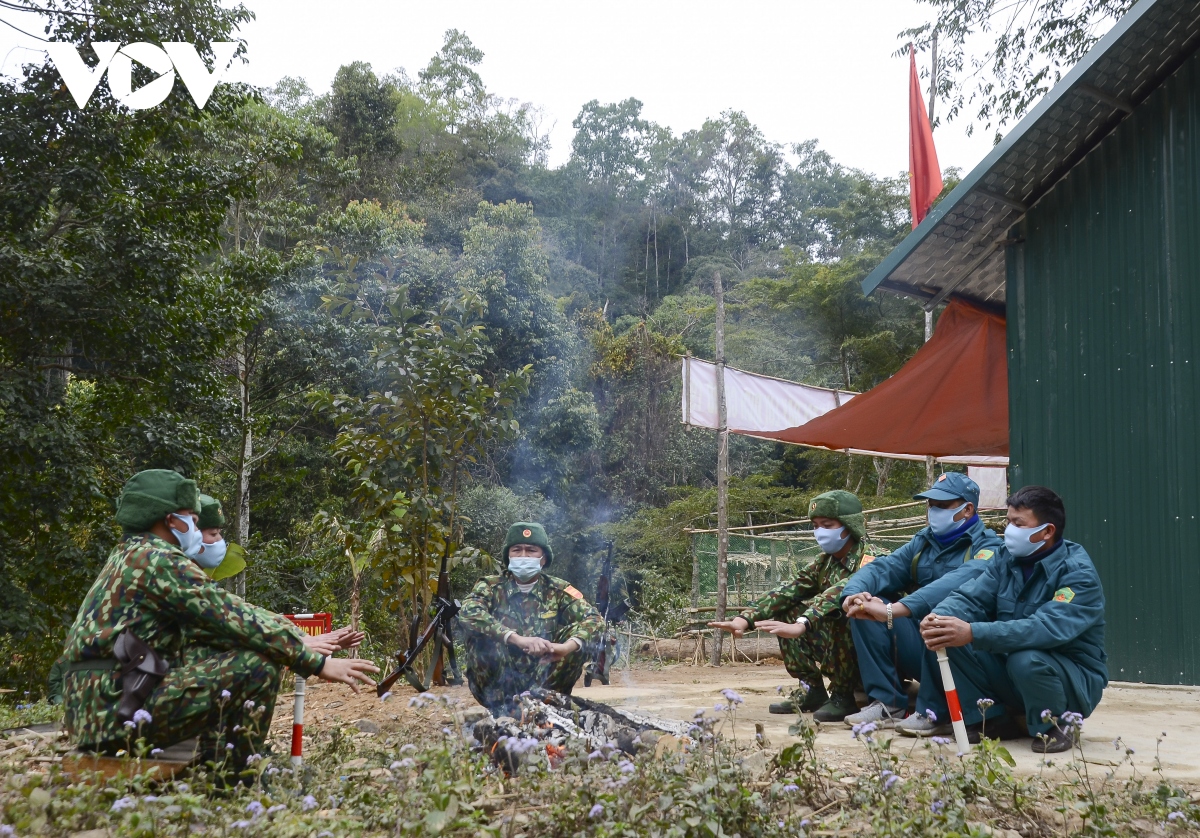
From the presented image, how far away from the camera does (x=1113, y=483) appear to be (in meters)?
6.96

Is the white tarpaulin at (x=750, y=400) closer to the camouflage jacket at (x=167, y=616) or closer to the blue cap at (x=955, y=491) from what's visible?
the blue cap at (x=955, y=491)

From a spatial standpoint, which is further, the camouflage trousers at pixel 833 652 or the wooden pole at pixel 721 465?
the wooden pole at pixel 721 465

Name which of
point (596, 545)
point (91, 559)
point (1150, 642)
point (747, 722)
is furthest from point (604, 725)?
point (596, 545)

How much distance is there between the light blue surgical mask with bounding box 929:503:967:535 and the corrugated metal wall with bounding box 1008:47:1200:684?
7.64 ft

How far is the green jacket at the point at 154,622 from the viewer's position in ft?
11.8

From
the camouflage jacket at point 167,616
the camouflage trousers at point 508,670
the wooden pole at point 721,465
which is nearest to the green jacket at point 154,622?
the camouflage jacket at point 167,616

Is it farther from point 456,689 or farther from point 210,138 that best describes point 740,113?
point 456,689

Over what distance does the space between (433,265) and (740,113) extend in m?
26.0

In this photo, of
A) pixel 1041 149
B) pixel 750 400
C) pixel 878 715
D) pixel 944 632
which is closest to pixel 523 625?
pixel 878 715

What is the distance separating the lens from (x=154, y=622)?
145 inches

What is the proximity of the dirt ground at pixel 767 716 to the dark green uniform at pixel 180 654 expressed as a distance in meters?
0.66

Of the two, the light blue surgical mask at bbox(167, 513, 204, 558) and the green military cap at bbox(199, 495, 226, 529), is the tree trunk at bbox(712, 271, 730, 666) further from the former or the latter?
the light blue surgical mask at bbox(167, 513, 204, 558)

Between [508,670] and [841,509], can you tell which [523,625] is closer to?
[508,670]

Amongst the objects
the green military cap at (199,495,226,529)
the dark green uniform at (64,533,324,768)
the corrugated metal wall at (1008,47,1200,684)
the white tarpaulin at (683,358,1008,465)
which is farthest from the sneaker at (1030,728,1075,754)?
the white tarpaulin at (683,358,1008,465)
